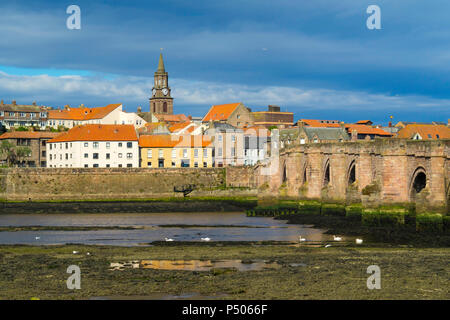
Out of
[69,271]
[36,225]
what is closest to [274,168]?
[36,225]

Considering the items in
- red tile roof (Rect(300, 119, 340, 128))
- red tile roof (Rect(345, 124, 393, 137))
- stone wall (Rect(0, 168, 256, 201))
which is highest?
red tile roof (Rect(300, 119, 340, 128))

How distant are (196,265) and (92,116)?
10048 centimetres

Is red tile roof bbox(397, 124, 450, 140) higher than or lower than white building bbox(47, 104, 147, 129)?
lower

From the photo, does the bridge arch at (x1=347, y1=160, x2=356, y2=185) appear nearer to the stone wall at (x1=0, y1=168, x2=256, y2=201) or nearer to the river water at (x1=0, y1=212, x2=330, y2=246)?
the river water at (x1=0, y1=212, x2=330, y2=246)

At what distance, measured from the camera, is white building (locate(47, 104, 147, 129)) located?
402 feet

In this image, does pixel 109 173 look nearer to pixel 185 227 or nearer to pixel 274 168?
pixel 274 168

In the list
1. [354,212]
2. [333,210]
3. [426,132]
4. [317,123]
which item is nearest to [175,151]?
[426,132]

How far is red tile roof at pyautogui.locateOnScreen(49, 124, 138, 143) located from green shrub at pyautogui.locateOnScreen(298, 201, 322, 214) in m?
33.1

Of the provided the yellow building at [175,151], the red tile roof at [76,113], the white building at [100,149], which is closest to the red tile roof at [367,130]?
the yellow building at [175,151]

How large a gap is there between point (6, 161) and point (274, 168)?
142ft

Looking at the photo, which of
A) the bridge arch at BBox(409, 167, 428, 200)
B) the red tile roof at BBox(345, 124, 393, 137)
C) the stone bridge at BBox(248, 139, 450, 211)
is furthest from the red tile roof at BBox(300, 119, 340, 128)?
the bridge arch at BBox(409, 167, 428, 200)

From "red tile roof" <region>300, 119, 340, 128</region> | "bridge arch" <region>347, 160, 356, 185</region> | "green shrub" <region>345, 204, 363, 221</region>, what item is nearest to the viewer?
"green shrub" <region>345, 204, 363, 221</region>

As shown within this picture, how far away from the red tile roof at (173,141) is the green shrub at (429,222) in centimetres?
5430

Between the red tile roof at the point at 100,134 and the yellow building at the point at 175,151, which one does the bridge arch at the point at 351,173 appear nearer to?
the yellow building at the point at 175,151
